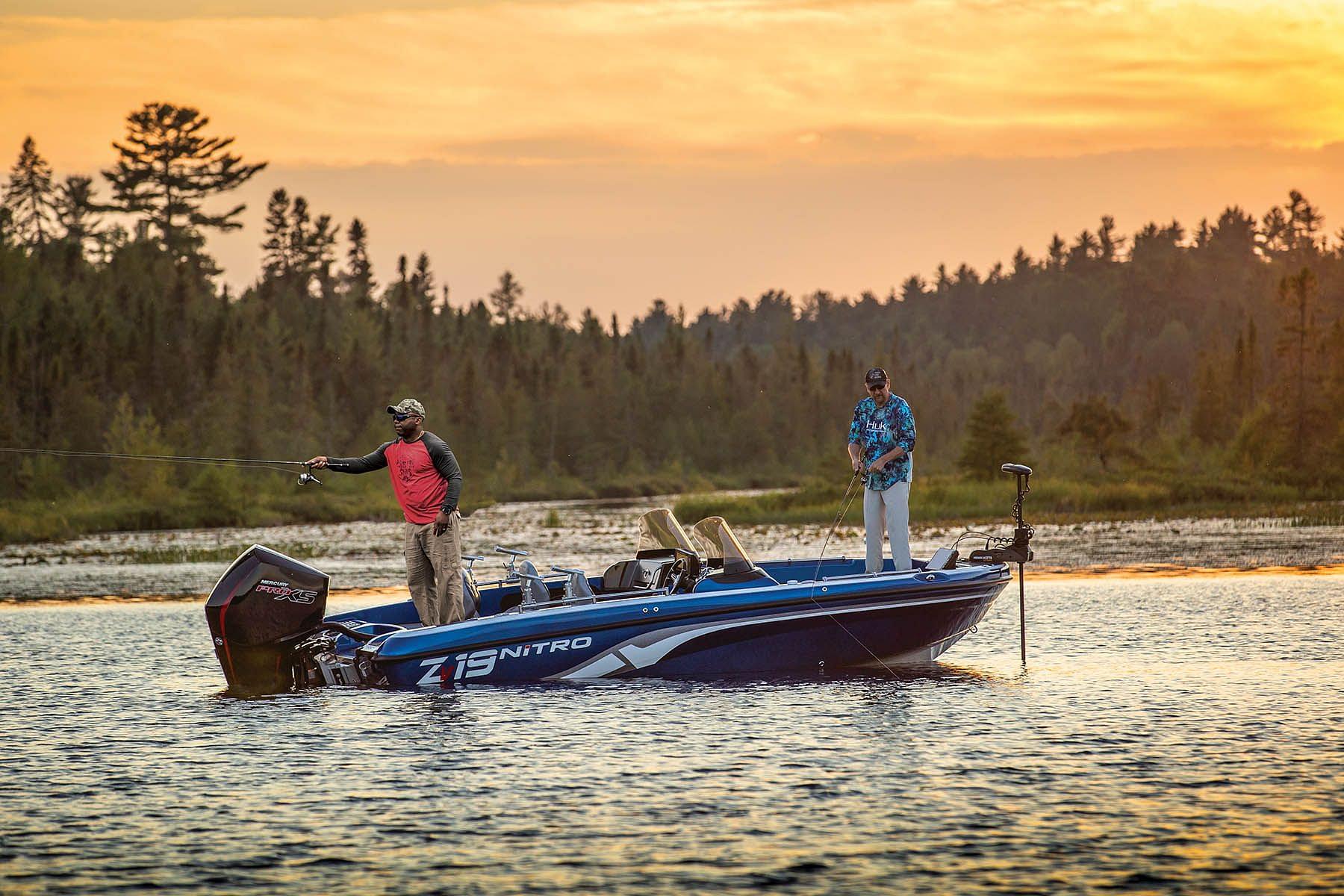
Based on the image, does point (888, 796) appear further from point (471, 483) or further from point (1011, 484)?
point (471, 483)

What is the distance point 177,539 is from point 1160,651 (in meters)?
30.2

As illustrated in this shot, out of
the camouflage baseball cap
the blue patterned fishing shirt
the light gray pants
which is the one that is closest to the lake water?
the light gray pants

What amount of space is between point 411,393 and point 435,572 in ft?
301

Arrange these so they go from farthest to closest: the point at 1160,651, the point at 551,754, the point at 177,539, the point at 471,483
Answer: the point at 471,483 → the point at 177,539 → the point at 1160,651 → the point at 551,754

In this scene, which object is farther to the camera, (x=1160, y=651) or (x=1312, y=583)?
(x=1312, y=583)

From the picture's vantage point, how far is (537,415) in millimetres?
105250

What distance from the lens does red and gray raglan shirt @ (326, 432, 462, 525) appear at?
12.5 metres

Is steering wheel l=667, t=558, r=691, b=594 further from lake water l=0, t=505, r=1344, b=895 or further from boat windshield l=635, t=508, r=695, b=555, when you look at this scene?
lake water l=0, t=505, r=1344, b=895

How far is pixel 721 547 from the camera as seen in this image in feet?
43.0

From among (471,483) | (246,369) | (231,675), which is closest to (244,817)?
(231,675)

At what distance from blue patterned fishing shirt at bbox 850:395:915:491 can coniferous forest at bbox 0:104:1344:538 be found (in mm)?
29986

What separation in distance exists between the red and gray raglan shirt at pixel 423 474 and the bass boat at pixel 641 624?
871 millimetres

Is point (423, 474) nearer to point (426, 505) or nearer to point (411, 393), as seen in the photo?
point (426, 505)

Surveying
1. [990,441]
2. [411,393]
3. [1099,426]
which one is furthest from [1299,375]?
[411,393]
